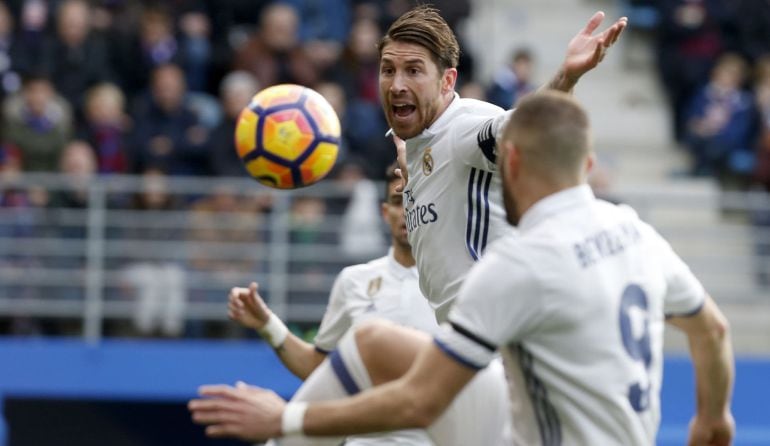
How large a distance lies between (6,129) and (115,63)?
63.4 inches

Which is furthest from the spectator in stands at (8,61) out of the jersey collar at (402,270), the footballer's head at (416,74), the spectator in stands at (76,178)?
the footballer's head at (416,74)

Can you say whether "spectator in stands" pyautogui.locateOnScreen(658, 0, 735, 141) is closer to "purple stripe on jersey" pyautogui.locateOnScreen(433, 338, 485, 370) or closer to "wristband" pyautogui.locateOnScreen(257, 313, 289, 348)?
"wristband" pyautogui.locateOnScreen(257, 313, 289, 348)

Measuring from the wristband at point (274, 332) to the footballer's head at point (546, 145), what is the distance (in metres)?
2.32

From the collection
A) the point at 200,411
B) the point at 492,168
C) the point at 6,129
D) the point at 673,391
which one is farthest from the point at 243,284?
the point at 200,411

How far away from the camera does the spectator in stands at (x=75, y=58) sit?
13.7 meters

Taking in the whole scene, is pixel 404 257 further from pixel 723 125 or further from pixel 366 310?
pixel 723 125

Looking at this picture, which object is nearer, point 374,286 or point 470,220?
point 470,220

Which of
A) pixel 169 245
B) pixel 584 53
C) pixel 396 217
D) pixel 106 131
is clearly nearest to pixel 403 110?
pixel 584 53

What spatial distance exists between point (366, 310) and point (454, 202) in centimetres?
133

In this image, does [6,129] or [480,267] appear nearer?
[480,267]

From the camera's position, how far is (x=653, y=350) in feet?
Result: 14.8

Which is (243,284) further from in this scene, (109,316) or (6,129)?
(6,129)

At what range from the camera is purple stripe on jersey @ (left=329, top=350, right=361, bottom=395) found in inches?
185

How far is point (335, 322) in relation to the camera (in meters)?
7.07
